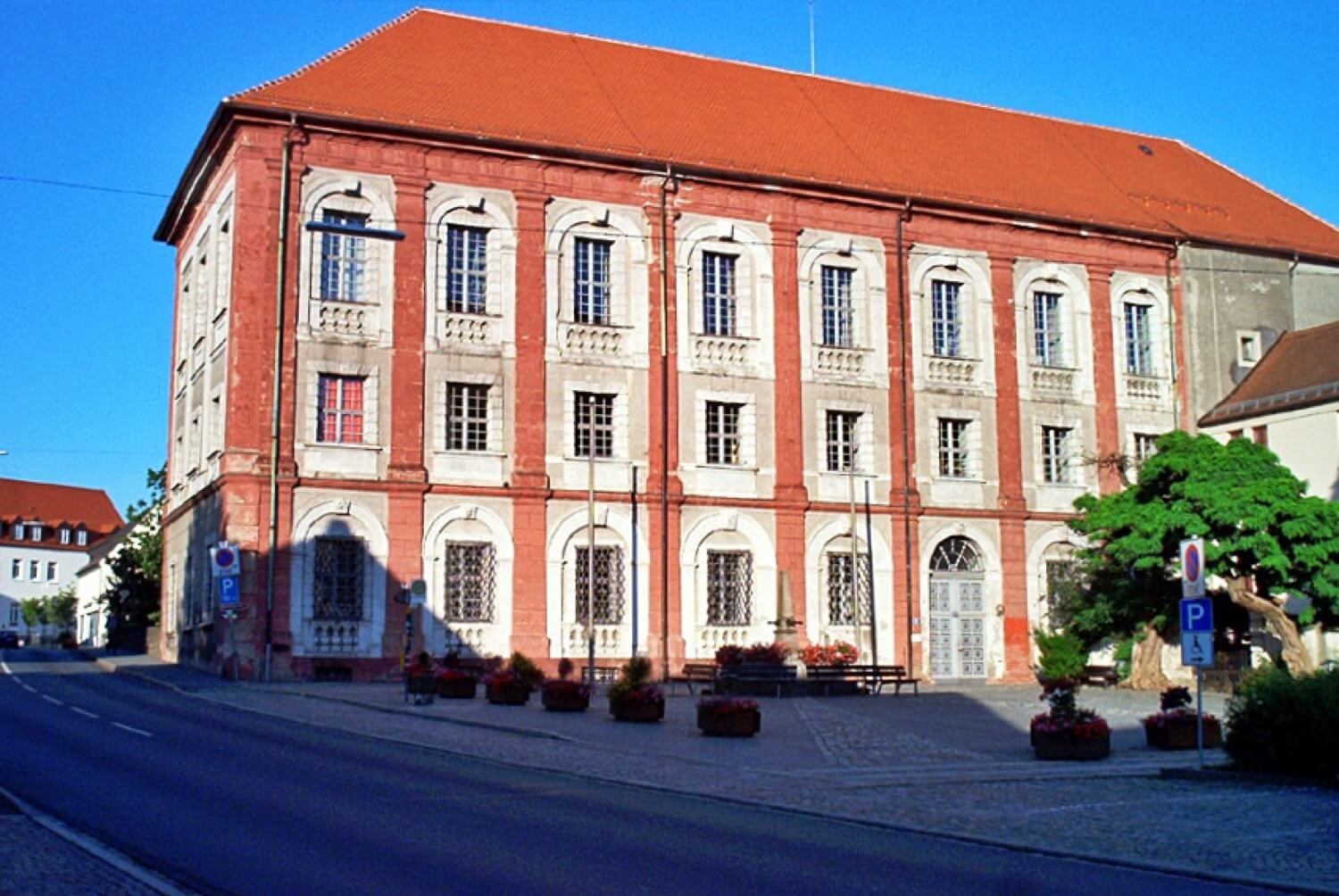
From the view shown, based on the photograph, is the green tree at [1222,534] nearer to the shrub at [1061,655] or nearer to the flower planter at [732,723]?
the shrub at [1061,655]

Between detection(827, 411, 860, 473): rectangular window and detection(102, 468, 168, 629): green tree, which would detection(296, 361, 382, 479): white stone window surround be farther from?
detection(102, 468, 168, 629): green tree

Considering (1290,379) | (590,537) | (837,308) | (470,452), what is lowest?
(590,537)

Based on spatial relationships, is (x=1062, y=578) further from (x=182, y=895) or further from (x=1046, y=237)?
(x=182, y=895)

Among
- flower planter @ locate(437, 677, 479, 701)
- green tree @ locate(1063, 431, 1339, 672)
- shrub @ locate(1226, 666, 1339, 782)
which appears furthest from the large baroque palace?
shrub @ locate(1226, 666, 1339, 782)

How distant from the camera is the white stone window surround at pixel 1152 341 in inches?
1898

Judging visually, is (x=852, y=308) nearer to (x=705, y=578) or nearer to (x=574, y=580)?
(x=705, y=578)

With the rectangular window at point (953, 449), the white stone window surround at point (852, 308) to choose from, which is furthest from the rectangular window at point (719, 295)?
the rectangular window at point (953, 449)

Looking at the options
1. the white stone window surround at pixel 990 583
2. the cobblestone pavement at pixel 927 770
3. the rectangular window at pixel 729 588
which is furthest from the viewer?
the white stone window surround at pixel 990 583

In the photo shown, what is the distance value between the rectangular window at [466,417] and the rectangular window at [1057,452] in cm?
1719

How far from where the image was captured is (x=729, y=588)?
42.2 metres

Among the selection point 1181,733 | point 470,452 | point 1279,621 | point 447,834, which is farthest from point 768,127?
point 447,834

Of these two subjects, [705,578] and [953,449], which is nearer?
[705,578]

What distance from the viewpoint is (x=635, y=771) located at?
19.5 meters

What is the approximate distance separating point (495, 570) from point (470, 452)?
303 centimetres
